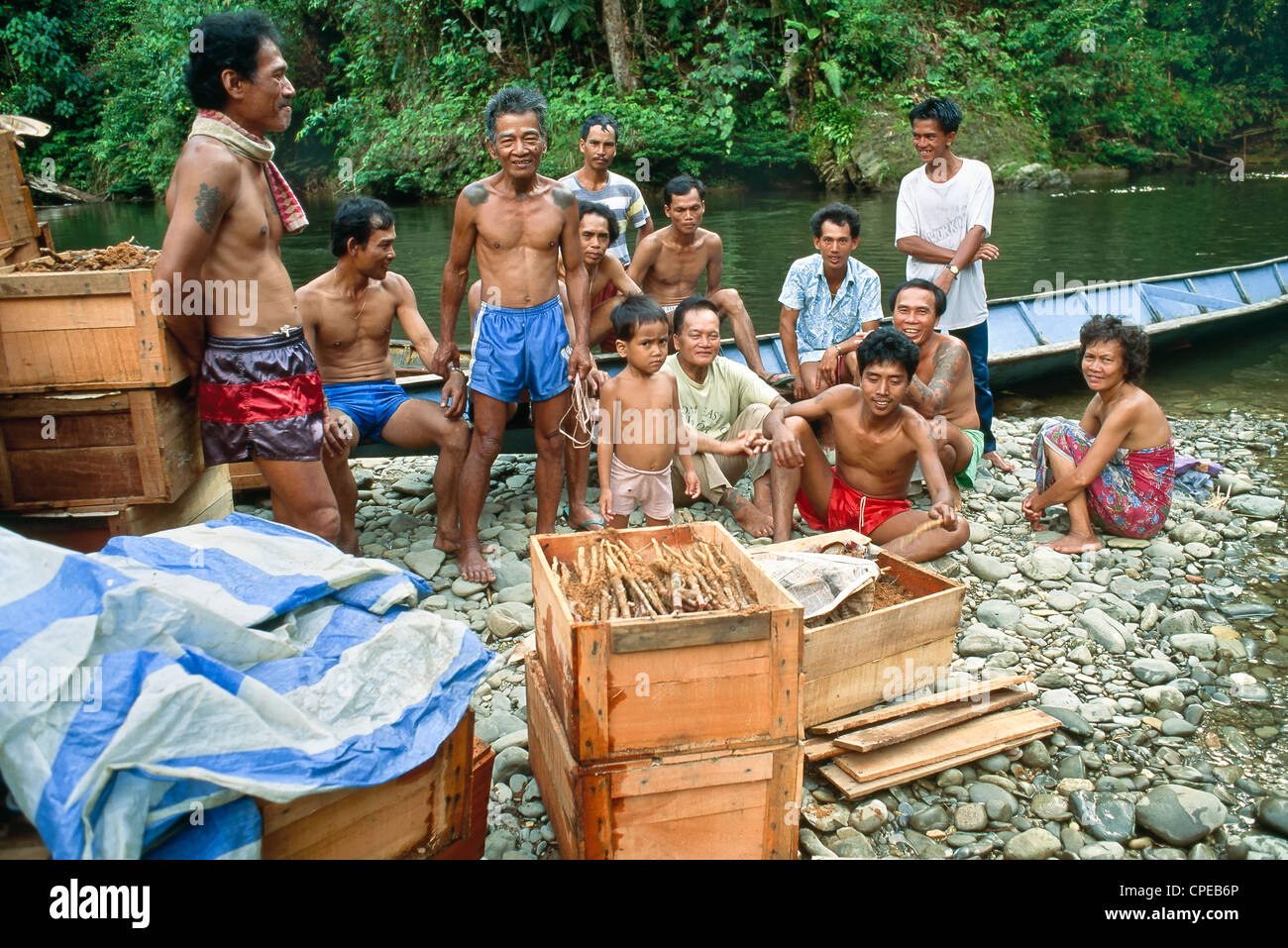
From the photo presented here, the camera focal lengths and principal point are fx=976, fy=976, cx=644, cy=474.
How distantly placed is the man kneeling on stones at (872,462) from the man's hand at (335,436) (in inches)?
84.7

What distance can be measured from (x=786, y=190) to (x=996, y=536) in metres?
18.7

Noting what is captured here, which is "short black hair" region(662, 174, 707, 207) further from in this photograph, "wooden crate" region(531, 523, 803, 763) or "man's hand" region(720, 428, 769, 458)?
"wooden crate" region(531, 523, 803, 763)

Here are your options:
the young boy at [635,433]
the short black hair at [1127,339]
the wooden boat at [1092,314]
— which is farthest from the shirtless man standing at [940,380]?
the wooden boat at [1092,314]

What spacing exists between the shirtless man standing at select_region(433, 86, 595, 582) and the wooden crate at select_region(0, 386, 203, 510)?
4.83ft

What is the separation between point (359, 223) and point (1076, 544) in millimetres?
4131

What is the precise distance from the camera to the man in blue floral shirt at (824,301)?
6.14 metres

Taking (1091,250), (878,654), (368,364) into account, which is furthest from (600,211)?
(1091,250)

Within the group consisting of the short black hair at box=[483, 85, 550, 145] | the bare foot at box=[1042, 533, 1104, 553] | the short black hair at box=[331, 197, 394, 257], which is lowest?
the bare foot at box=[1042, 533, 1104, 553]

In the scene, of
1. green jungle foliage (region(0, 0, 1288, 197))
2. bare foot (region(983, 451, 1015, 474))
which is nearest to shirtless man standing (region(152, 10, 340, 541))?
bare foot (region(983, 451, 1015, 474))

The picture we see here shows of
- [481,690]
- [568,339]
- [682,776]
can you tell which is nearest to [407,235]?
[568,339]

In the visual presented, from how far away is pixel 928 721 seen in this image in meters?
3.44

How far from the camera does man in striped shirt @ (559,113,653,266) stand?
20.3ft

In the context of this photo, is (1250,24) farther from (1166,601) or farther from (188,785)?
(188,785)

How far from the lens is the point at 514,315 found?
16.4ft
